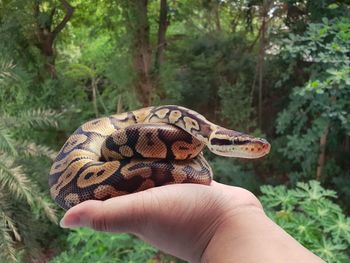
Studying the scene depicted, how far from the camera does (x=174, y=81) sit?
4.61m

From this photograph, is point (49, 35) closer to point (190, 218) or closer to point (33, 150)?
point (33, 150)

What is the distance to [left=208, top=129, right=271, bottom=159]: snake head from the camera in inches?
44.8

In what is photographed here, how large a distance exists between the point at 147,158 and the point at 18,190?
190cm

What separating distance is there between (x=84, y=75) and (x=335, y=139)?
8.68 feet

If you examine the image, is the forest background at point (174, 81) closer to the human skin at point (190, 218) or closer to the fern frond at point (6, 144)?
the fern frond at point (6, 144)

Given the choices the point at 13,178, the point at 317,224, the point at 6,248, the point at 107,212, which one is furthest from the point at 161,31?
the point at 107,212

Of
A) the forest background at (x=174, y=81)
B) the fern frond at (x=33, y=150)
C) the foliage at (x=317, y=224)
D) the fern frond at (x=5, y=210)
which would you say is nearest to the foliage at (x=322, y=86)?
the forest background at (x=174, y=81)

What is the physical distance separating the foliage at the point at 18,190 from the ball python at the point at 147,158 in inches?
65.4

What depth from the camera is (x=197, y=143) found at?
1.26 meters

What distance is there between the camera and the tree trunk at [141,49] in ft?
14.5

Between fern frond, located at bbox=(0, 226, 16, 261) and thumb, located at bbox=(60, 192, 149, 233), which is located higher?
thumb, located at bbox=(60, 192, 149, 233)

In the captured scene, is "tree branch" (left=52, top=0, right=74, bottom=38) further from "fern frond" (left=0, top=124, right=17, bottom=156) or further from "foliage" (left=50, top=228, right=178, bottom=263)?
"foliage" (left=50, top=228, right=178, bottom=263)

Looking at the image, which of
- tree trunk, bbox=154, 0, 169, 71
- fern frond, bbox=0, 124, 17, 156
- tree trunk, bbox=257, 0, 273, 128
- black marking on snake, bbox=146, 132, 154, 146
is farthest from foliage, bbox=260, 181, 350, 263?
tree trunk, bbox=154, 0, 169, 71

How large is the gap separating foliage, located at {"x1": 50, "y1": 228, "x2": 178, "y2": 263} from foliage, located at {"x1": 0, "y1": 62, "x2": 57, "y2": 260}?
1.19 feet
